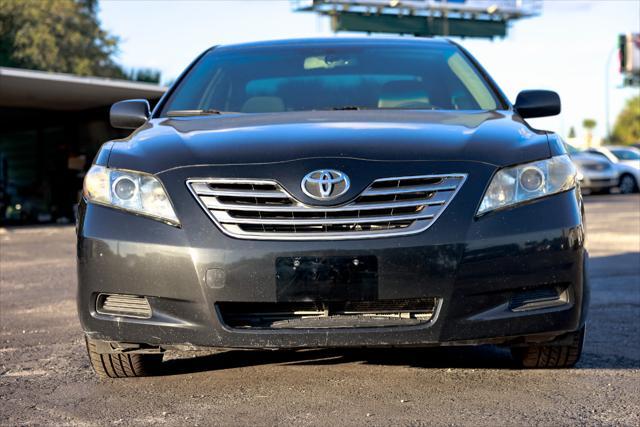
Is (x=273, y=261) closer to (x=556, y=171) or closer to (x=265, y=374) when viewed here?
(x=265, y=374)

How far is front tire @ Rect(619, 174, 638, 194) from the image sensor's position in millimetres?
30469

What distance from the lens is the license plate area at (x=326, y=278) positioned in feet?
12.1

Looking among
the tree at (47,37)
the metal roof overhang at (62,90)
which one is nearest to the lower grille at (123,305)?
the metal roof overhang at (62,90)

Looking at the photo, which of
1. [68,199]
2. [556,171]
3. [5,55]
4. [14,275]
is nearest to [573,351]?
[556,171]

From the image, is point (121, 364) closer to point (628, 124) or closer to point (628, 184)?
point (628, 184)

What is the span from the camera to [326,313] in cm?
382

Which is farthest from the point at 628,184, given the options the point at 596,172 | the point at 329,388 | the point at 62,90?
the point at 329,388

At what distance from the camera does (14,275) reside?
10.1 metres

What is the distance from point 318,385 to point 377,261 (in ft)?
2.49

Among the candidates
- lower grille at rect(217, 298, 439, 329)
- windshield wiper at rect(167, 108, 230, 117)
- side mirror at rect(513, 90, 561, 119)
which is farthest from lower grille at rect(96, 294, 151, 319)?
side mirror at rect(513, 90, 561, 119)

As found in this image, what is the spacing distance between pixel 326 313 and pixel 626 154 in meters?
29.8

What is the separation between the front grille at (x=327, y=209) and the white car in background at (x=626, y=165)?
27979 millimetres

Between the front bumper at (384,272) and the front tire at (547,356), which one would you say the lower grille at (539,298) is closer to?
the front bumper at (384,272)

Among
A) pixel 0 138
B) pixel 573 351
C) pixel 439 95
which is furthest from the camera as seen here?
pixel 0 138
